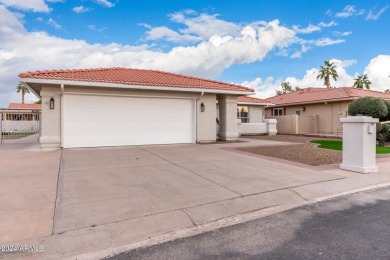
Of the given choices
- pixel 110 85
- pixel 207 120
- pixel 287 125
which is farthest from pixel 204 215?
pixel 287 125

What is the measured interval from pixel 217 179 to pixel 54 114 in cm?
886

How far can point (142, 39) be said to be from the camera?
1967 centimetres

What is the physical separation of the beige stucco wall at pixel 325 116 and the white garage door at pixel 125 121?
13.9 m

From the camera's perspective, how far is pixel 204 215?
461cm

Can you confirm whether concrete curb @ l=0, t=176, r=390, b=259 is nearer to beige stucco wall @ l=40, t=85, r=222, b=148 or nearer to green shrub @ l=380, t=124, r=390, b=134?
beige stucco wall @ l=40, t=85, r=222, b=148

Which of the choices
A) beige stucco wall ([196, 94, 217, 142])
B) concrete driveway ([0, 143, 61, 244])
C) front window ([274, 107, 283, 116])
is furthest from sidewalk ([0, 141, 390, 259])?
front window ([274, 107, 283, 116])

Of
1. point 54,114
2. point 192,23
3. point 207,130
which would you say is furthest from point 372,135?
Answer: point 192,23

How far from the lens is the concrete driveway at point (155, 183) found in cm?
461

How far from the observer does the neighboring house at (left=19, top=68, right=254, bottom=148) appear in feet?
39.4

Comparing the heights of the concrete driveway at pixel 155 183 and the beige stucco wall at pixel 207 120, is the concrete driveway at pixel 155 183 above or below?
below

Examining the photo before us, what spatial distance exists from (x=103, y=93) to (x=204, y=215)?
32.7ft

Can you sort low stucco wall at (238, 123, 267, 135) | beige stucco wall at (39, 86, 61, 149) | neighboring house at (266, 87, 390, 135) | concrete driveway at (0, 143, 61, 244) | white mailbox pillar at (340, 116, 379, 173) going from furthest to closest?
neighboring house at (266, 87, 390, 135)
low stucco wall at (238, 123, 267, 135)
beige stucco wall at (39, 86, 61, 149)
white mailbox pillar at (340, 116, 379, 173)
concrete driveway at (0, 143, 61, 244)

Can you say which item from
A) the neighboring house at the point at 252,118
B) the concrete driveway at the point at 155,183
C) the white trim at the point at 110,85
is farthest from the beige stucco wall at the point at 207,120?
the neighboring house at the point at 252,118

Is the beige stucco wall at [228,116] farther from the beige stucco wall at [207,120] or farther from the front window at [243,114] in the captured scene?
the front window at [243,114]
